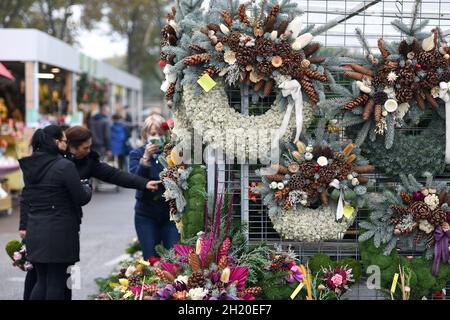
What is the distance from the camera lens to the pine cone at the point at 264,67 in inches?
181

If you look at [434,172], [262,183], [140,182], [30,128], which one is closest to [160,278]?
[262,183]

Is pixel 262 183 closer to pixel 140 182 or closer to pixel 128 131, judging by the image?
pixel 140 182

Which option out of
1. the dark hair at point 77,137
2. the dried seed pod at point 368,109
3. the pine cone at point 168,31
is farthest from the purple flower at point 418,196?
the dark hair at point 77,137

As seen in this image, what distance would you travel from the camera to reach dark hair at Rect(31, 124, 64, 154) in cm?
513

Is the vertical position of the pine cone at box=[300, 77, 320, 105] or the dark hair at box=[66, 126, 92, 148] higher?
the pine cone at box=[300, 77, 320, 105]

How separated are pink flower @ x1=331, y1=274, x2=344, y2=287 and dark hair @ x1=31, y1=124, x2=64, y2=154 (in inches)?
82.5

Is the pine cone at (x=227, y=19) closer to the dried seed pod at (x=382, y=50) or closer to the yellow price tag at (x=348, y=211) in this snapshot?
the dried seed pod at (x=382, y=50)

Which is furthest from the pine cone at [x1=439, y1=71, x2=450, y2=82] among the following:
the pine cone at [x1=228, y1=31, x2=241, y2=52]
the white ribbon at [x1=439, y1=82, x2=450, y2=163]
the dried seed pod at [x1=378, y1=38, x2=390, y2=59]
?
the pine cone at [x1=228, y1=31, x2=241, y2=52]

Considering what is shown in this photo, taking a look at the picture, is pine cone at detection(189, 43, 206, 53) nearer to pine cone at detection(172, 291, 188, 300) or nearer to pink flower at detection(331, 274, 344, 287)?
pine cone at detection(172, 291, 188, 300)

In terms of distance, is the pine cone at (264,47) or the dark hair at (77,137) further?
the dark hair at (77,137)

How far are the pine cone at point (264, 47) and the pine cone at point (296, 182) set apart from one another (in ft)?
2.60

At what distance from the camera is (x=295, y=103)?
466 cm

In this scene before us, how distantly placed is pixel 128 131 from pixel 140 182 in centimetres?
1125

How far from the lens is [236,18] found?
4.78 m
